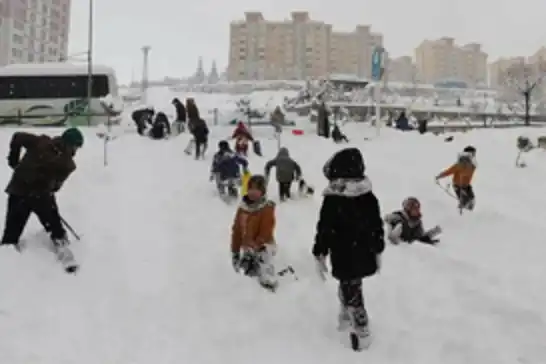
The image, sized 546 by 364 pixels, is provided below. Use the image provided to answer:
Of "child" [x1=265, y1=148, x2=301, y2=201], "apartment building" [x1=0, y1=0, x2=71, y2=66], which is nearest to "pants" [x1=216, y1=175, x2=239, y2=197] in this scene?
"child" [x1=265, y1=148, x2=301, y2=201]

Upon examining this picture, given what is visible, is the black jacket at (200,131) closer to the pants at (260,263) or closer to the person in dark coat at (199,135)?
the person in dark coat at (199,135)

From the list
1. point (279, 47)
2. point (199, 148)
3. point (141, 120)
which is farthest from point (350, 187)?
point (279, 47)

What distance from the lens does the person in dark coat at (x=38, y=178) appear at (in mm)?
6352

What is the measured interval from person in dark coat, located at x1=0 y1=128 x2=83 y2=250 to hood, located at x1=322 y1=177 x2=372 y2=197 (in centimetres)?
313

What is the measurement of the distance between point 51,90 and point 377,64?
1582 centimetres

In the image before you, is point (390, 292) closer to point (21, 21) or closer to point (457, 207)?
point (457, 207)

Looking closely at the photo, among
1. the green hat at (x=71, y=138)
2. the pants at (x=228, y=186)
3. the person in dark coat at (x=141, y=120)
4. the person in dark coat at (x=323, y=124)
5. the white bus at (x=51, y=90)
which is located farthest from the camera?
the white bus at (x=51, y=90)

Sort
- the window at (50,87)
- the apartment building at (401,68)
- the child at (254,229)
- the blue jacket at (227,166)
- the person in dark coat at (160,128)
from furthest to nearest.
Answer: the apartment building at (401,68), the window at (50,87), the person in dark coat at (160,128), the blue jacket at (227,166), the child at (254,229)

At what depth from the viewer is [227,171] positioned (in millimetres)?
12055

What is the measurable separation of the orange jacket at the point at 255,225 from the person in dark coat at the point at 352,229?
1661 mm

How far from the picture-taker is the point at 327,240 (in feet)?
17.2

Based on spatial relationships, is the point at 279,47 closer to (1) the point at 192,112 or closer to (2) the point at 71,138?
(1) the point at 192,112

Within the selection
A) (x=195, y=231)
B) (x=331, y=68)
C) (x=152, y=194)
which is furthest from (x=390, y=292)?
(x=331, y=68)

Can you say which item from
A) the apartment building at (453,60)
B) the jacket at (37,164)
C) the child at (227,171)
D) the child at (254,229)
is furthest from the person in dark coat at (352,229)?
the apartment building at (453,60)
